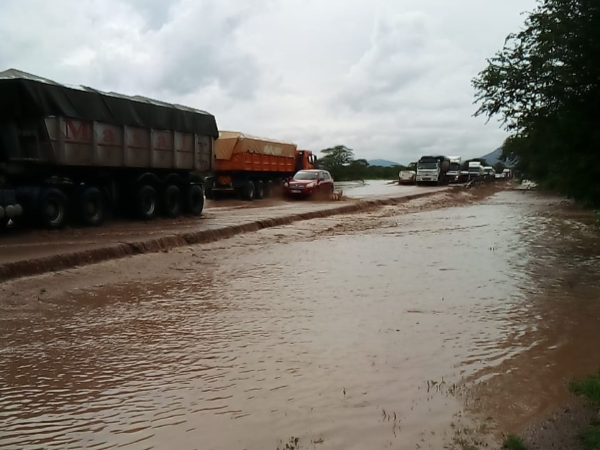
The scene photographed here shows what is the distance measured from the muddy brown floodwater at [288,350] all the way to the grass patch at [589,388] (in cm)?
16

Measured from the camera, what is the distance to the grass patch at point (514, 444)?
3760 mm

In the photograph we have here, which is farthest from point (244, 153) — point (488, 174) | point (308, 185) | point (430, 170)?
point (488, 174)

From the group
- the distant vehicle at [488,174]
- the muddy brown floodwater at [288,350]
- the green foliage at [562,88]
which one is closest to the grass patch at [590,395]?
the muddy brown floodwater at [288,350]

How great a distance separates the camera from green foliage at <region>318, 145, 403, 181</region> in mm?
78287

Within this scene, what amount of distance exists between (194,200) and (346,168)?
6422 cm

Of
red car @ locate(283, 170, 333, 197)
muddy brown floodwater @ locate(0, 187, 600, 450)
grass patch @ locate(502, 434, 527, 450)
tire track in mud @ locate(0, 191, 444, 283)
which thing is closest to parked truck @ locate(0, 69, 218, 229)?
tire track in mud @ locate(0, 191, 444, 283)

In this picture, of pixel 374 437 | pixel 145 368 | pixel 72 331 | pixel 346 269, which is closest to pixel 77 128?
pixel 346 269

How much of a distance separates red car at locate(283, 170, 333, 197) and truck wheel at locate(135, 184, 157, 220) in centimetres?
1169

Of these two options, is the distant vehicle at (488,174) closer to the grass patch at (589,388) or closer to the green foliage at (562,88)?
the green foliage at (562,88)

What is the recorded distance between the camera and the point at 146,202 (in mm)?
17203

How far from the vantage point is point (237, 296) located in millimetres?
8719

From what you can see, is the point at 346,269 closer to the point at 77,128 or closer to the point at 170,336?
the point at 170,336

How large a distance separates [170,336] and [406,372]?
264cm

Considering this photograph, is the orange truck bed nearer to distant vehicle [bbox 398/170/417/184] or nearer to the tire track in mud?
the tire track in mud
